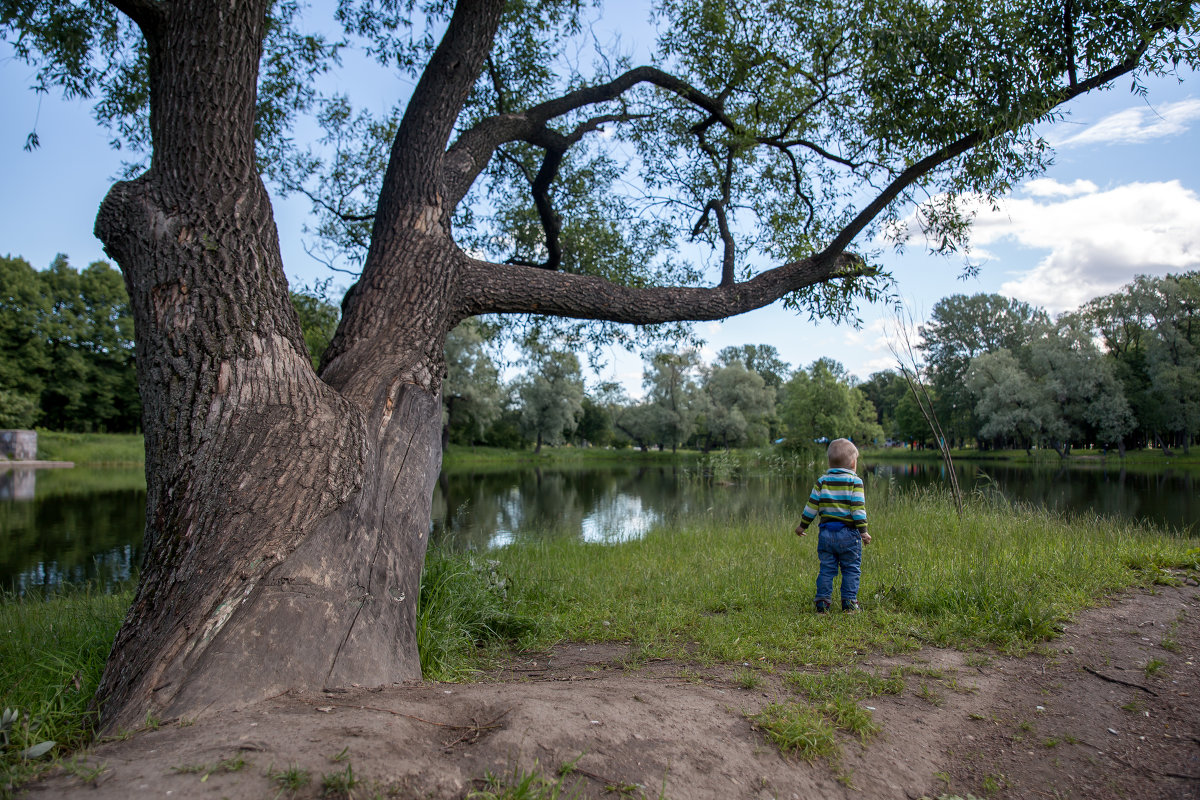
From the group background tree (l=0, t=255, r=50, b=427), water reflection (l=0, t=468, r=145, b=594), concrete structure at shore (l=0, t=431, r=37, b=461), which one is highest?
background tree (l=0, t=255, r=50, b=427)

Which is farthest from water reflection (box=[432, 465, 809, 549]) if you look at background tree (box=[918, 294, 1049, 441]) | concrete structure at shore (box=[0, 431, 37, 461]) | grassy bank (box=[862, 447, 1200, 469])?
background tree (box=[918, 294, 1049, 441])

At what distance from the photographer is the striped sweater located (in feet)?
15.9

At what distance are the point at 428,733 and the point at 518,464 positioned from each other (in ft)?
145

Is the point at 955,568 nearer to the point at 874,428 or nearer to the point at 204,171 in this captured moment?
the point at 204,171

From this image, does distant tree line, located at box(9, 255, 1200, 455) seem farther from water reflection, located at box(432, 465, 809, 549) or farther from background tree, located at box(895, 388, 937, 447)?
water reflection, located at box(432, 465, 809, 549)

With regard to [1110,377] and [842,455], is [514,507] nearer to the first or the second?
[842,455]

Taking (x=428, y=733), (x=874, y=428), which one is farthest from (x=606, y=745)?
(x=874, y=428)

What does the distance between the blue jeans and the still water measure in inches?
131

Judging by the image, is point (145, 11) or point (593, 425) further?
point (593, 425)

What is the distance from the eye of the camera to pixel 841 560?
4.84 meters

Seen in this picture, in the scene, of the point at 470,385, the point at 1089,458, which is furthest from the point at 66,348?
the point at 1089,458

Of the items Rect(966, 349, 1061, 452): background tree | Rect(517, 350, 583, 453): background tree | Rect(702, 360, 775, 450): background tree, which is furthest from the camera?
Rect(702, 360, 775, 450): background tree

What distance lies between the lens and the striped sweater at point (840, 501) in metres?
4.84

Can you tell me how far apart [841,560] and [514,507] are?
15.9 m
